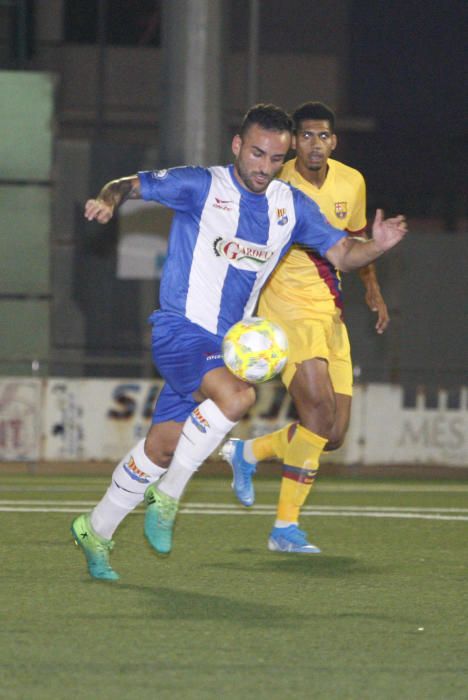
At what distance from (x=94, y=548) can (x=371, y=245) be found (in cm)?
167

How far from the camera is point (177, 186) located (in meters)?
6.46

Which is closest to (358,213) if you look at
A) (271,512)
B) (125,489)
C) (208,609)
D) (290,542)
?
(290,542)

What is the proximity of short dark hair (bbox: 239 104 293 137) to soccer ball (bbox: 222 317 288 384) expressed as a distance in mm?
785

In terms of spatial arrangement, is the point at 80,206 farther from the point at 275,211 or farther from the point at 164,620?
the point at 164,620

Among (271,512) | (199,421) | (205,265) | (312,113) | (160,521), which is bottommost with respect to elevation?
(271,512)

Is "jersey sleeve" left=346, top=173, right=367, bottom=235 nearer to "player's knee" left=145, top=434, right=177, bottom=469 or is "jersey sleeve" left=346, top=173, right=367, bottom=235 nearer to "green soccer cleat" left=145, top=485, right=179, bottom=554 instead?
"player's knee" left=145, top=434, right=177, bottom=469

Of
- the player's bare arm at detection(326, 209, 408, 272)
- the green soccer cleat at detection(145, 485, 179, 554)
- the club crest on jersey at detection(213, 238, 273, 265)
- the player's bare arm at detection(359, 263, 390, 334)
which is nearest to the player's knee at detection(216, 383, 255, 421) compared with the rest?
the green soccer cleat at detection(145, 485, 179, 554)

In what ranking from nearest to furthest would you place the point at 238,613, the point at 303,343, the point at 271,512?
the point at 238,613 → the point at 303,343 → the point at 271,512

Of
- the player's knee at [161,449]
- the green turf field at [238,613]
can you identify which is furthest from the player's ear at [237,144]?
the green turf field at [238,613]

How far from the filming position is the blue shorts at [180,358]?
6297mm

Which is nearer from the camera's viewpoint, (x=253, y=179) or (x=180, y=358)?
(x=180, y=358)

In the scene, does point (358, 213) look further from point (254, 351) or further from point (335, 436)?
point (254, 351)

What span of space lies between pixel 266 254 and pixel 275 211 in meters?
0.19

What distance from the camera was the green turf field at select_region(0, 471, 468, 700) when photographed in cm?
461
